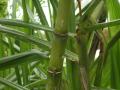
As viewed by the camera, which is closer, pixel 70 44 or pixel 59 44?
pixel 59 44

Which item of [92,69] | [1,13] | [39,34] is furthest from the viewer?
[1,13]

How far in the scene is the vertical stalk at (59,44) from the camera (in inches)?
11.2

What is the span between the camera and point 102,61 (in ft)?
1.48

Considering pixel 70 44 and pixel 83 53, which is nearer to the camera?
pixel 83 53

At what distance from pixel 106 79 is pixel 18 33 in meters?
0.19

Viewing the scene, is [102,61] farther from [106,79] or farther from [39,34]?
[39,34]

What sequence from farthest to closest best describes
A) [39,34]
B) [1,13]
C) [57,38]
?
[1,13]
[39,34]
[57,38]

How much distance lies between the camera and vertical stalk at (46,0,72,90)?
28 centimetres

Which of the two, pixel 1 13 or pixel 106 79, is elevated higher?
pixel 1 13

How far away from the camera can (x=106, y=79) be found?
524 millimetres

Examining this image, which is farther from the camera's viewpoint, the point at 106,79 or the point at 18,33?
the point at 106,79

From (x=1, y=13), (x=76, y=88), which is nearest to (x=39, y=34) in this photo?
(x=1, y=13)

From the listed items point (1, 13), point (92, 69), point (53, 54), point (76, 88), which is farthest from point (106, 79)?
point (1, 13)

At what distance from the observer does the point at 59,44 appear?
0.31 metres
